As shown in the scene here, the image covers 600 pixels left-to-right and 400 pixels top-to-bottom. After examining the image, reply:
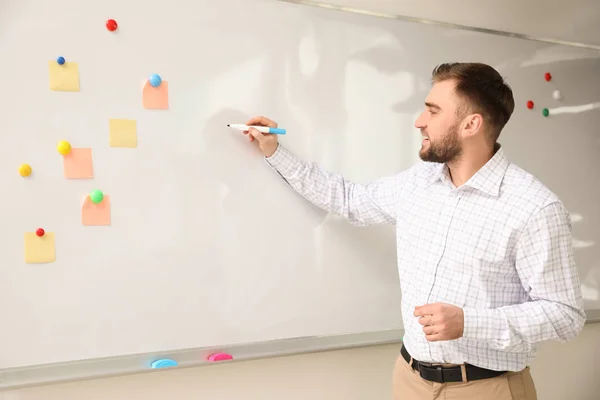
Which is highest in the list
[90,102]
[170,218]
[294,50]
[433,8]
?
[433,8]

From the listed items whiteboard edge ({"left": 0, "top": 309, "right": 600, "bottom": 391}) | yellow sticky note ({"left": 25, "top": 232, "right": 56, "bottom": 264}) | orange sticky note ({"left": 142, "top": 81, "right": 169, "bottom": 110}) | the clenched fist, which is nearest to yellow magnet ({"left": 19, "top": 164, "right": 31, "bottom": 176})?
A: yellow sticky note ({"left": 25, "top": 232, "right": 56, "bottom": 264})

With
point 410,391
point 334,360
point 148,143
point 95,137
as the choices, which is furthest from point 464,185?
point 95,137

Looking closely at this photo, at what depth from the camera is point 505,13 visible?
2025mm

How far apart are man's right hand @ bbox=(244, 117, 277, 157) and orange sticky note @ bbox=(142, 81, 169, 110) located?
23cm

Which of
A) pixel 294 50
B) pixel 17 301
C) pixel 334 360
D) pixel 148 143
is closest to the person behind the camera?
pixel 17 301

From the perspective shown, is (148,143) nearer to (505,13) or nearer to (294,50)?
(294,50)

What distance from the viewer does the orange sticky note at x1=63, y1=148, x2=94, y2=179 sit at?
4.60 feet

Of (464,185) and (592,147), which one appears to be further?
(592,147)

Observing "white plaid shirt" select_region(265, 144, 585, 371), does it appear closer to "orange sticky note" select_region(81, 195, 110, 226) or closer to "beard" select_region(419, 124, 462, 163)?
"beard" select_region(419, 124, 462, 163)

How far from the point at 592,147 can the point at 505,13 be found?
0.63m

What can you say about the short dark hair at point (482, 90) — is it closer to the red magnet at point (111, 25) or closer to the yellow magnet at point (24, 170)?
the red magnet at point (111, 25)

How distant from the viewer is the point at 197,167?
5.05 feet

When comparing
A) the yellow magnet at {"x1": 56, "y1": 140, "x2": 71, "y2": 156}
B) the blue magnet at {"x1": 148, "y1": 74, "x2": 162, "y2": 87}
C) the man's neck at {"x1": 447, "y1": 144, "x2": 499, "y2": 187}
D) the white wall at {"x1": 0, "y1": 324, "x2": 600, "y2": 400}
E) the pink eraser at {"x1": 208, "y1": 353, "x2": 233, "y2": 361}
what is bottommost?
the white wall at {"x1": 0, "y1": 324, "x2": 600, "y2": 400}

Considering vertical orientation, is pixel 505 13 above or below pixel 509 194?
above
